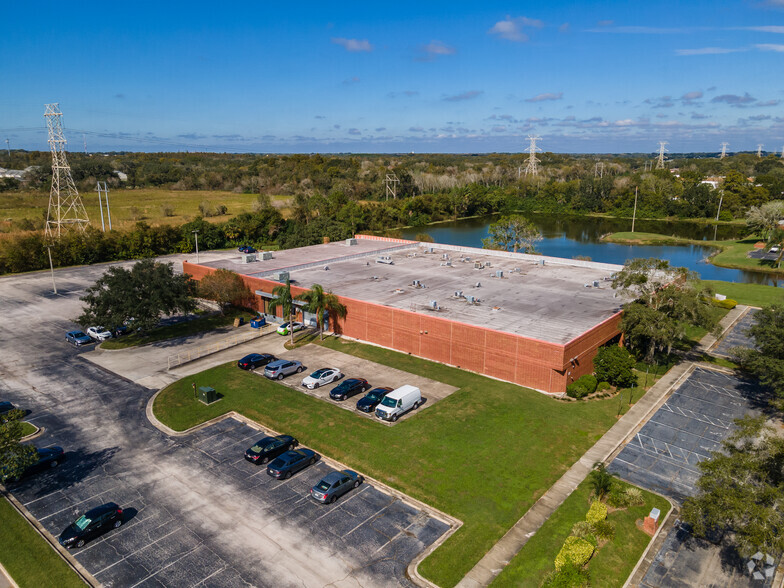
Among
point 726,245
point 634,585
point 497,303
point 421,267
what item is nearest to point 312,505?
point 634,585

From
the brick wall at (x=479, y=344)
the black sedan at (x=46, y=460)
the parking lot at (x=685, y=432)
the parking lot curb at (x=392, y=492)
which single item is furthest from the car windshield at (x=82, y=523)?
the brick wall at (x=479, y=344)

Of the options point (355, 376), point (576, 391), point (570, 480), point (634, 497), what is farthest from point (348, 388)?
point (634, 497)

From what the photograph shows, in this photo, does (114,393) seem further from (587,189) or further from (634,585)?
(587,189)

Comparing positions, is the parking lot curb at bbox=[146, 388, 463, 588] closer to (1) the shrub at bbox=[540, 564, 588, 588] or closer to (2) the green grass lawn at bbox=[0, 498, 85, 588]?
(1) the shrub at bbox=[540, 564, 588, 588]

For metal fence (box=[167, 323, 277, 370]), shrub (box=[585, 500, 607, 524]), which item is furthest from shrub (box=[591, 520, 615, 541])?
metal fence (box=[167, 323, 277, 370])

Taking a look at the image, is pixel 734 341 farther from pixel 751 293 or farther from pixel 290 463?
pixel 290 463

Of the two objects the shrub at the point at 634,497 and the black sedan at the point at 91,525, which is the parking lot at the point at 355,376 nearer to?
the shrub at the point at 634,497
